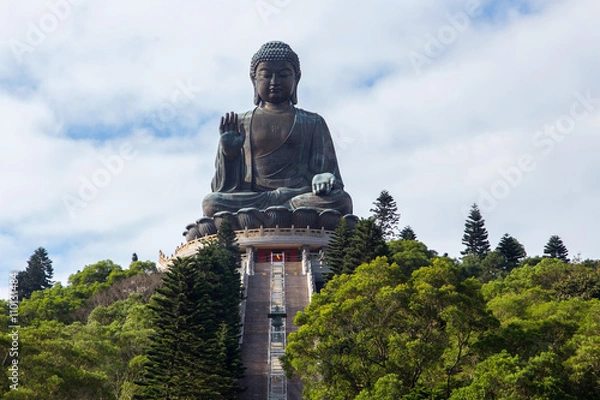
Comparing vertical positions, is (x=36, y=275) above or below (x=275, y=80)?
below

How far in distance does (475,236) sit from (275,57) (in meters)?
13.3

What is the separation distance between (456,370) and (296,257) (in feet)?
62.2

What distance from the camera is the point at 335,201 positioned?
3762 cm

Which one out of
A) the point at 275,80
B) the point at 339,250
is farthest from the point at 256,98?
the point at 339,250

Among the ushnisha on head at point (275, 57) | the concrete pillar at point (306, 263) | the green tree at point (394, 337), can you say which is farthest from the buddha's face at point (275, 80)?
the green tree at point (394, 337)

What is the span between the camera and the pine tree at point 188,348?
18984mm

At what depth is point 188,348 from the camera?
19.6 metres

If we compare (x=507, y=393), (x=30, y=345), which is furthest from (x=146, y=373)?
(x=507, y=393)

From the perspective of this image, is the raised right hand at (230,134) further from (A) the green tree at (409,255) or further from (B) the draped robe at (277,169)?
(A) the green tree at (409,255)

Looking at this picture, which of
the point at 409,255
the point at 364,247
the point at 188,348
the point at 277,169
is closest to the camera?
the point at 188,348

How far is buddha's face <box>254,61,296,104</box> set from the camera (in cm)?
4116

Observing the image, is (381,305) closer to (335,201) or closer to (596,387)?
(596,387)

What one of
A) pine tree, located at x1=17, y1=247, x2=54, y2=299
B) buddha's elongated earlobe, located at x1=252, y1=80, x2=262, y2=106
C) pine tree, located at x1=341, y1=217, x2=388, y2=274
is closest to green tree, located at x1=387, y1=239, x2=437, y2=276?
pine tree, located at x1=341, y1=217, x2=388, y2=274

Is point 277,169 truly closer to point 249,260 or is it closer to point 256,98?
point 256,98
